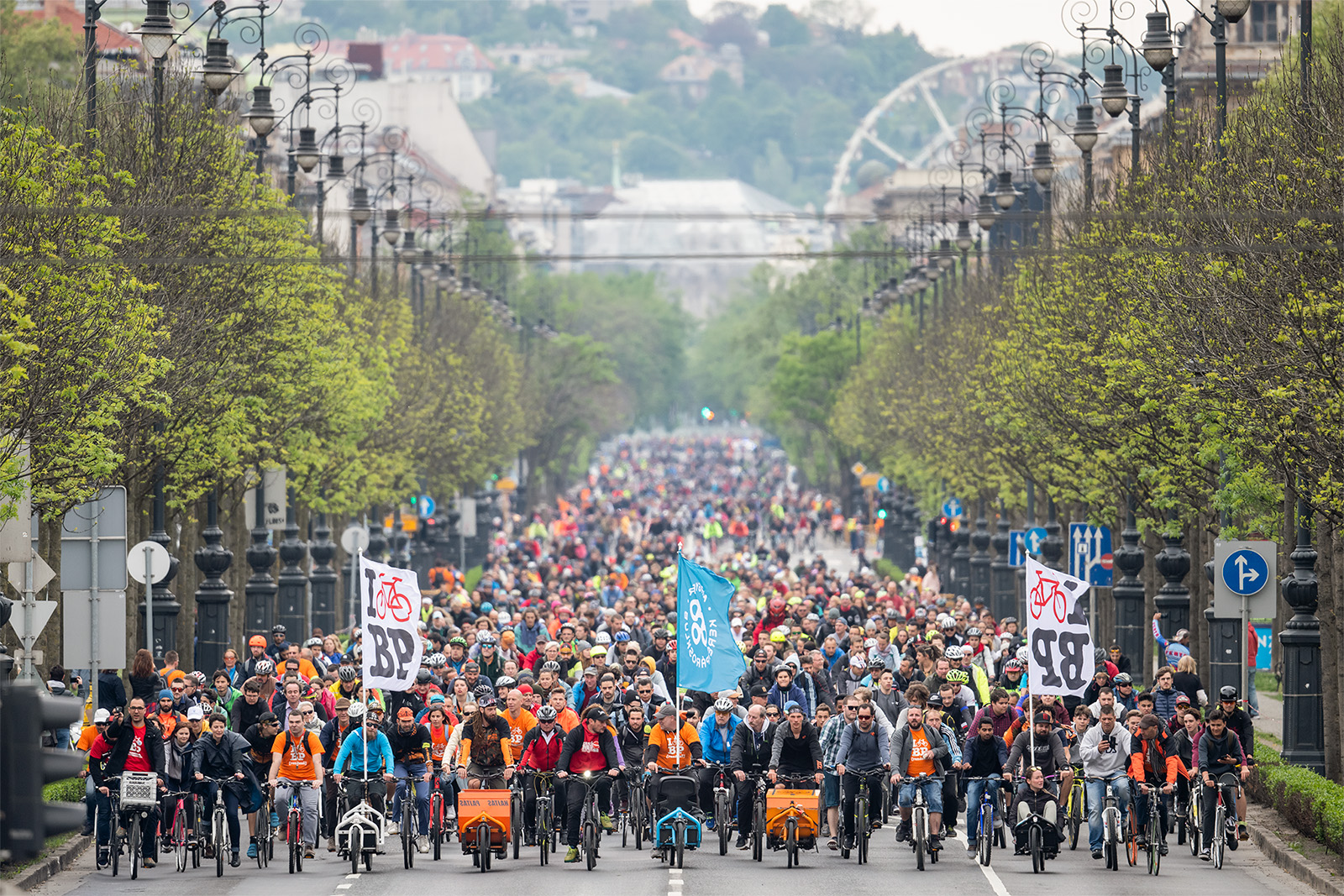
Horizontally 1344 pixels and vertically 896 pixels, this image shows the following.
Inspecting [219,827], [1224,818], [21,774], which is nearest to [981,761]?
[1224,818]

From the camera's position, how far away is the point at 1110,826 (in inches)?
837

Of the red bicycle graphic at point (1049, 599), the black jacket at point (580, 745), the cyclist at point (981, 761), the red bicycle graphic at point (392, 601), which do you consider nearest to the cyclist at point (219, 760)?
the red bicycle graphic at point (392, 601)

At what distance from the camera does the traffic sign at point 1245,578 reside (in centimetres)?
2527

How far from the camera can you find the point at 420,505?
61312 mm

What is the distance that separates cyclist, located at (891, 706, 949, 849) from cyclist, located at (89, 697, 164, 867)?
6.15 metres

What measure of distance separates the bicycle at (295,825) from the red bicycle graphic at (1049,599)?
6.58 metres

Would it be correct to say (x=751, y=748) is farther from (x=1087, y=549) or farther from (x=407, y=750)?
(x=1087, y=549)

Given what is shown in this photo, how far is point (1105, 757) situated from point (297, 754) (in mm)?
6788

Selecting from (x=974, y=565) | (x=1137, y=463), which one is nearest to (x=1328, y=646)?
(x=1137, y=463)

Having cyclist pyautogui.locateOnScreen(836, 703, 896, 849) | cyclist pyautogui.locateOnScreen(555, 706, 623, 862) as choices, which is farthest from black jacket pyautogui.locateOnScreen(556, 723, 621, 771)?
cyclist pyautogui.locateOnScreen(836, 703, 896, 849)

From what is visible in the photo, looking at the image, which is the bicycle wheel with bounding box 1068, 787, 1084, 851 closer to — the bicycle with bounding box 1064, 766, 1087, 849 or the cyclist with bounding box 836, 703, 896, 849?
the bicycle with bounding box 1064, 766, 1087, 849

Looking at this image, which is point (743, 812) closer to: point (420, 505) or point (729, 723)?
point (729, 723)

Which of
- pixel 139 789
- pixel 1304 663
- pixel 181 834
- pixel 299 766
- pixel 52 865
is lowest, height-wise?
pixel 52 865

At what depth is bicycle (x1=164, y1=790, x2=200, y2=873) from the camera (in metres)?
21.9
